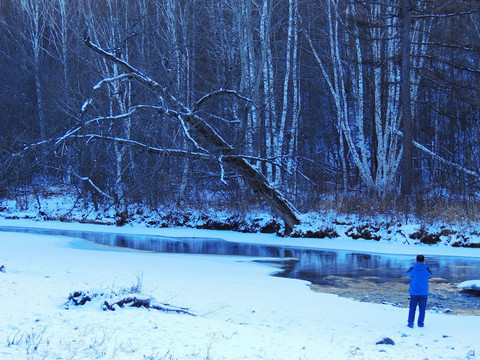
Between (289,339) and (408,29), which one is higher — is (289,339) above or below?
below

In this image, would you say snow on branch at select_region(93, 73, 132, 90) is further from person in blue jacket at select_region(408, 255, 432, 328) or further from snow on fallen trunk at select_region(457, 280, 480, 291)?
person in blue jacket at select_region(408, 255, 432, 328)

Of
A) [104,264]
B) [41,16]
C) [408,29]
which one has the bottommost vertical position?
[104,264]

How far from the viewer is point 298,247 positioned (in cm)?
2094

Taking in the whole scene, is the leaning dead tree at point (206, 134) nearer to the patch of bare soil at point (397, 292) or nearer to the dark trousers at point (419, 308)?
the patch of bare soil at point (397, 292)

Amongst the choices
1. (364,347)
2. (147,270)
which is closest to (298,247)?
(147,270)

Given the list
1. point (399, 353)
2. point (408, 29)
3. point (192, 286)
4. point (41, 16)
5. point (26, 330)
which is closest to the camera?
point (26, 330)

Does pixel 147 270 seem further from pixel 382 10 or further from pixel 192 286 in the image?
pixel 382 10

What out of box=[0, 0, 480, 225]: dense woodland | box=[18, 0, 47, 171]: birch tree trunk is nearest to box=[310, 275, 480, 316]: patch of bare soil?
box=[0, 0, 480, 225]: dense woodland

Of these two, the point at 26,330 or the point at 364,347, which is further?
the point at 364,347

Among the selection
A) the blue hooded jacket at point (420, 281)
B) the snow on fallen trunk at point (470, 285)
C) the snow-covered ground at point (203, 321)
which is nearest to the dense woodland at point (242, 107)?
the snow-covered ground at point (203, 321)

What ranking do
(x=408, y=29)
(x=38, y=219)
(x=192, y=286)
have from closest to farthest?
(x=192, y=286)
(x=408, y=29)
(x=38, y=219)

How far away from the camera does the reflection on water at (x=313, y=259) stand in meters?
14.9

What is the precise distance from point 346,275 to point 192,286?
14.7 feet

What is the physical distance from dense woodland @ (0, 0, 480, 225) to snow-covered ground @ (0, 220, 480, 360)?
551 centimetres
